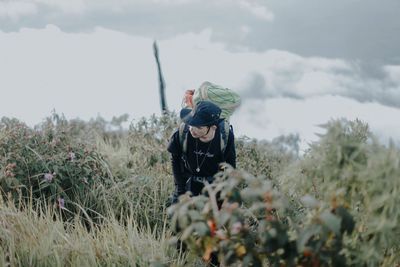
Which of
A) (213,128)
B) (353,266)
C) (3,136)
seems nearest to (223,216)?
(353,266)

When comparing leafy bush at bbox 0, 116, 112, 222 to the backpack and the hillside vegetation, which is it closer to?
the hillside vegetation

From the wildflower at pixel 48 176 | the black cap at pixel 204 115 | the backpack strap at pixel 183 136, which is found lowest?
the wildflower at pixel 48 176

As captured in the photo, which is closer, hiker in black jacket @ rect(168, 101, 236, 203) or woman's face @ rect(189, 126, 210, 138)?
woman's face @ rect(189, 126, 210, 138)

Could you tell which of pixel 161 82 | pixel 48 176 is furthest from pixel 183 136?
pixel 161 82

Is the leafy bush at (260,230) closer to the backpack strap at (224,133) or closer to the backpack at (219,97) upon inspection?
the backpack strap at (224,133)

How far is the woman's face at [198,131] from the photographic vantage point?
5.78 meters

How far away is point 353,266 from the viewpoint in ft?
13.3

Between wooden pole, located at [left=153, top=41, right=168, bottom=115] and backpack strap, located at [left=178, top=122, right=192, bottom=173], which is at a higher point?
wooden pole, located at [left=153, top=41, right=168, bottom=115]

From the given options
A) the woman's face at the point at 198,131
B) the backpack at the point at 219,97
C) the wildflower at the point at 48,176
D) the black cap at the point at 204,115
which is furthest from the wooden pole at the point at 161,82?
the black cap at the point at 204,115

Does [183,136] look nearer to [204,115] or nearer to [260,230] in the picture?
[204,115]

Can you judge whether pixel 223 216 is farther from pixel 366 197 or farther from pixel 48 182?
pixel 48 182

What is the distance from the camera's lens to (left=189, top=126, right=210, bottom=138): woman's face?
578 cm

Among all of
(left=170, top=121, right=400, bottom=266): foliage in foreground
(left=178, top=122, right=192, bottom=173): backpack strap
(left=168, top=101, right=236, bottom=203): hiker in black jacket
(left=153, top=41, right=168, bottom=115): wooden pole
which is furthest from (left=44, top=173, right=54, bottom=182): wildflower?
(left=153, top=41, right=168, bottom=115): wooden pole

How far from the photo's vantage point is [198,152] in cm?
600
